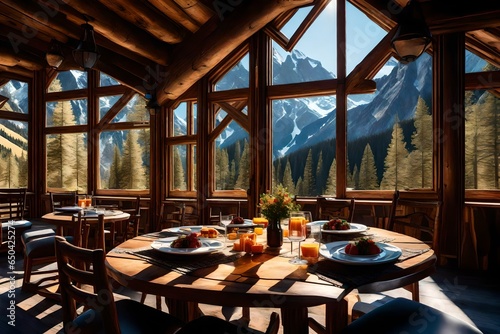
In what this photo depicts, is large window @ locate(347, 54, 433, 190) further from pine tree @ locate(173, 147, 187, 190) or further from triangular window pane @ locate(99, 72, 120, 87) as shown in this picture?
triangular window pane @ locate(99, 72, 120, 87)

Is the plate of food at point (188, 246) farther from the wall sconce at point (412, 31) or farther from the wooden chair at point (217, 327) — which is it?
the wall sconce at point (412, 31)

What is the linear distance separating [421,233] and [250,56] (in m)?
3.31

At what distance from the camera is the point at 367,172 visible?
443 centimetres

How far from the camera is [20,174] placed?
668cm

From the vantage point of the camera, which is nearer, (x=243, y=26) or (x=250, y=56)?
(x=243, y=26)

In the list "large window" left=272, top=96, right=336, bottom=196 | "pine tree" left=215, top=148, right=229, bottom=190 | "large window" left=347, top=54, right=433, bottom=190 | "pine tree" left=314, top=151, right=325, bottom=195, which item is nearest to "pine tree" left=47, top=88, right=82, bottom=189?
"pine tree" left=215, top=148, right=229, bottom=190

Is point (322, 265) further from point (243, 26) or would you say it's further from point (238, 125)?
point (238, 125)

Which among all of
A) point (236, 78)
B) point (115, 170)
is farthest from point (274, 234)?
point (115, 170)

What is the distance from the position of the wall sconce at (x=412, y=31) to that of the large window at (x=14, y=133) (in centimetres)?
694

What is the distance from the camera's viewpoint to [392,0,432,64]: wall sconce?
231 centimetres

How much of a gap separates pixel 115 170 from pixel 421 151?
4991mm

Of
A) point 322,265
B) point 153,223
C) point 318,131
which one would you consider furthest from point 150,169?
point 322,265

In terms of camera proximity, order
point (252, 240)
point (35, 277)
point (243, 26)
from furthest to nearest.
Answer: point (243, 26)
point (35, 277)
point (252, 240)

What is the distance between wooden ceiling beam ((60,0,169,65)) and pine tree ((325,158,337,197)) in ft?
9.46
